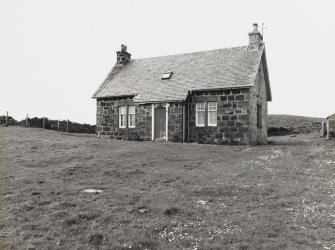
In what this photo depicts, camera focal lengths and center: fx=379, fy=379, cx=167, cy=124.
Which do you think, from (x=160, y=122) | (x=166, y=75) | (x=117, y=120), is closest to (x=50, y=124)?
(x=117, y=120)

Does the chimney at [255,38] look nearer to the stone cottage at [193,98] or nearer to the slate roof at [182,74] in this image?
the stone cottage at [193,98]

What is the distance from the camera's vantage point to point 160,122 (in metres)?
33.8

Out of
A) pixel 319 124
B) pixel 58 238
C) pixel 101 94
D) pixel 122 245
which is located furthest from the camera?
pixel 319 124

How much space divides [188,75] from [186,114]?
4207 millimetres

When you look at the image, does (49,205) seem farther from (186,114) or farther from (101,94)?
(101,94)

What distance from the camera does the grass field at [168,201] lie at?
11.0m

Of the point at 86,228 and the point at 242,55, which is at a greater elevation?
the point at 242,55

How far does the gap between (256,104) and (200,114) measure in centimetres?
526

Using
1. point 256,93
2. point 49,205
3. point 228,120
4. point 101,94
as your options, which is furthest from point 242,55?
point 49,205

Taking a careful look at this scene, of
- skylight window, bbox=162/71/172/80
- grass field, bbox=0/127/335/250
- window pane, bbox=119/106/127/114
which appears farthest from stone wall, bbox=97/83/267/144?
grass field, bbox=0/127/335/250

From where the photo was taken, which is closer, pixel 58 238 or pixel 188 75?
pixel 58 238

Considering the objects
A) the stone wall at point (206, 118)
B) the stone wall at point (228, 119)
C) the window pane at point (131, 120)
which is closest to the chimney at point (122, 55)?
the stone wall at point (206, 118)

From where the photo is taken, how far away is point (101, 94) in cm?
3747

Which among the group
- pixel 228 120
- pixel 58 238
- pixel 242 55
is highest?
pixel 242 55
